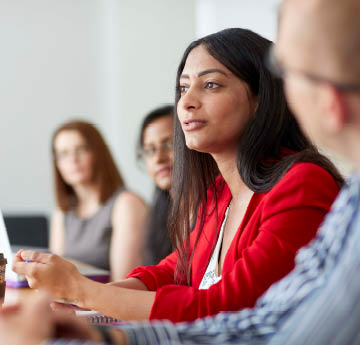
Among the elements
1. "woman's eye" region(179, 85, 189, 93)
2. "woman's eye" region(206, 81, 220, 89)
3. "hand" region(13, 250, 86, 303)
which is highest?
"woman's eye" region(206, 81, 220, 89)

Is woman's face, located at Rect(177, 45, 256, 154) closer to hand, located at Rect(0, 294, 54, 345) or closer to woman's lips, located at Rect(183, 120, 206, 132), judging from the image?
woman's lips, located at Rect(183, 120, 206, 132)

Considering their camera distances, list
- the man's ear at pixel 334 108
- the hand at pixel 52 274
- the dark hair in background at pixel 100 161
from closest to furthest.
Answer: the man's ear at pixel 334 108 → the hand at pixel 52 274 → the dark hair in background at pixel 100 161

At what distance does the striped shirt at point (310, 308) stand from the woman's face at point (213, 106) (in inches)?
27.9

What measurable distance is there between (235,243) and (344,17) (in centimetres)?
81

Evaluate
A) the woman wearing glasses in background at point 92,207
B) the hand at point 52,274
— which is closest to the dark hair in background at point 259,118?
the hand at point 52,274

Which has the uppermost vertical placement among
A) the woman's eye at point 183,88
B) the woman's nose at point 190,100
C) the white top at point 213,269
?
the woman's eye at point 183,88

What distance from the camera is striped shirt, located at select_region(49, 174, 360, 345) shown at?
76 centimetres

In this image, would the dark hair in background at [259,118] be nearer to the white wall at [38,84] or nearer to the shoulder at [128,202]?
the shoulder at [128,202]

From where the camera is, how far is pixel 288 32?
0.81 meters

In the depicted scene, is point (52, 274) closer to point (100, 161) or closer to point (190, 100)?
point (190, 100)

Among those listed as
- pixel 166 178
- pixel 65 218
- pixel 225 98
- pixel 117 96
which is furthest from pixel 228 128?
pixel 117 96

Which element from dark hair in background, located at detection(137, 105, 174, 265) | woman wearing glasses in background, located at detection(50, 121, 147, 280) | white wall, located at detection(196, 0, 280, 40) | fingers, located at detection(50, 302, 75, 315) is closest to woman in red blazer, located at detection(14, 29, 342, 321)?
fingers, located at detection(50, 302, 75, 315)

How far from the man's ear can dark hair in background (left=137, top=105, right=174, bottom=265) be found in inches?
78.6

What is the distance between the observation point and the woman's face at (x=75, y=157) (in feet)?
10.3
